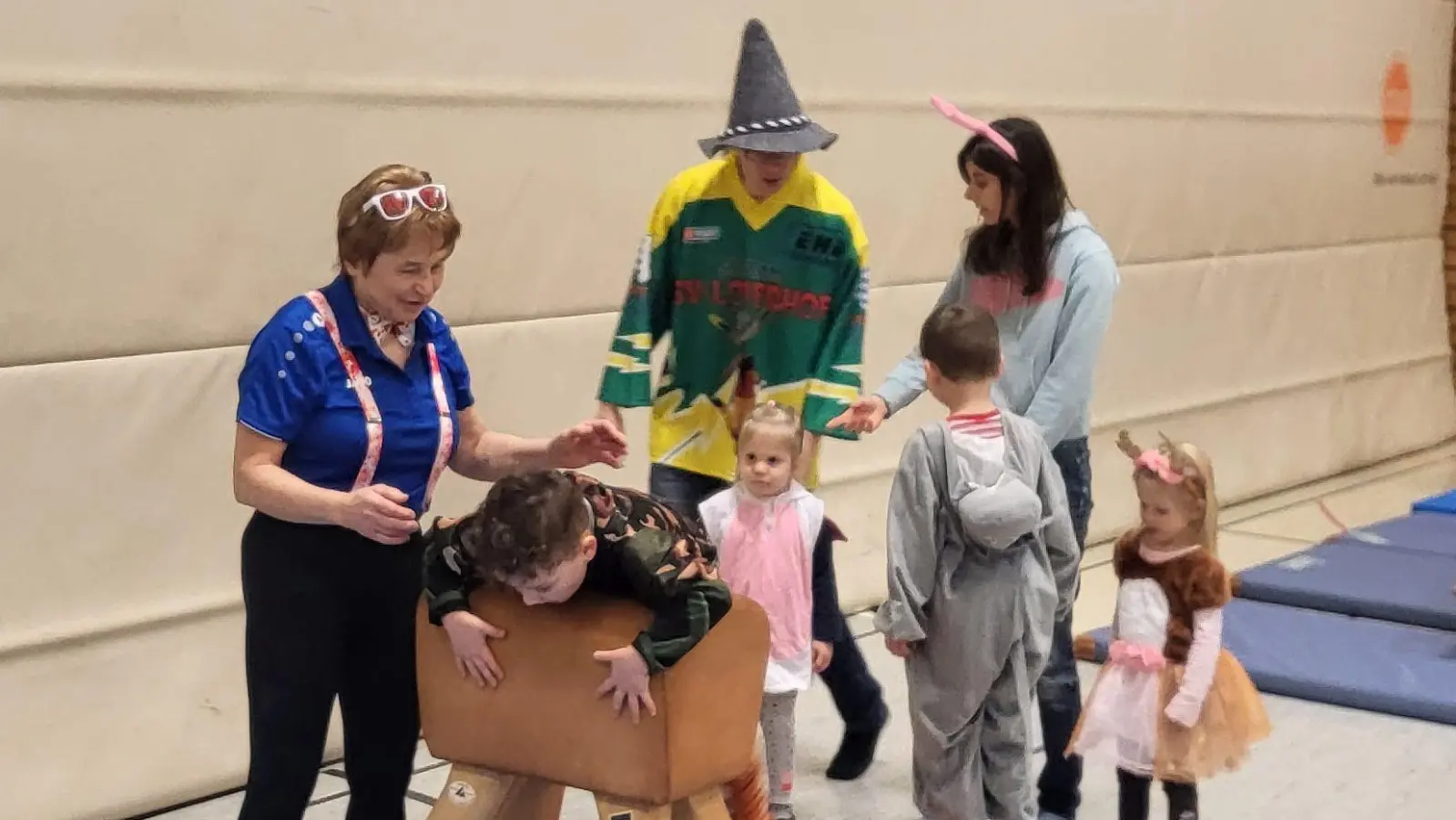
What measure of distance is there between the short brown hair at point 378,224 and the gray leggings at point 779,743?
1.21 meters

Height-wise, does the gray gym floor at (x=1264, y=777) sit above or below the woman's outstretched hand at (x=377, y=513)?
below

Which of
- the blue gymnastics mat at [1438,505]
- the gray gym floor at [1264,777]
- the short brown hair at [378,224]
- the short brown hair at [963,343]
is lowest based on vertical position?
the blue gymnastics mat at [1438,505]

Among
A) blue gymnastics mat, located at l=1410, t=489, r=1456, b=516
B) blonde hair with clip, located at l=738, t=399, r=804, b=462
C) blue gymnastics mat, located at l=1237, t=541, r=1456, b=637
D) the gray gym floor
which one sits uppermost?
blonde hair with clip, located at l=738, t=399, r=804, b=462

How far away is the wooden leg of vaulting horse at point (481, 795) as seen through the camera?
268 cm

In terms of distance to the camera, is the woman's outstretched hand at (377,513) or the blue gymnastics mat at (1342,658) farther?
the blue gymnastics mat at (1342,658)

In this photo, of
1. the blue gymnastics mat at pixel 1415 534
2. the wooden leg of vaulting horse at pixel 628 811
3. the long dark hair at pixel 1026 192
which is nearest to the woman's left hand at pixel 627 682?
the wooden leg of vaulting horse at pixel 628 811

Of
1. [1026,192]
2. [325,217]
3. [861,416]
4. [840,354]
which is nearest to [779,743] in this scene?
[861,416]

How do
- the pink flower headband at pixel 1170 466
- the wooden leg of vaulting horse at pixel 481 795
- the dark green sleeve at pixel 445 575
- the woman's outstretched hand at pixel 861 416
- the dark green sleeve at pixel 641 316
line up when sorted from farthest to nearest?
the dark green sleeve at pixel 641 316 < the woman's outstretched hand at pixel 861 416 < the pink flower headband at pixel 1170 466 < the wooden leg of vaulting horse at pixel 481 795 < the dark green sleeve at pixel 445 575

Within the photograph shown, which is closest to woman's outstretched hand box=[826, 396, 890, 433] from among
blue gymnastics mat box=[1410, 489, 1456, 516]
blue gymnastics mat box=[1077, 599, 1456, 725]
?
blue gymnastics mat box=[1077, 599, 1456, 725]

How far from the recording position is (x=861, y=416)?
3.30 meters

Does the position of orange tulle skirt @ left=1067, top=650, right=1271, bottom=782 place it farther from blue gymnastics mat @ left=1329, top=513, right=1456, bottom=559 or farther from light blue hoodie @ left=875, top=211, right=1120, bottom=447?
blue gymnastics mat @ left=1329, top=513, right=1456, bottom=559

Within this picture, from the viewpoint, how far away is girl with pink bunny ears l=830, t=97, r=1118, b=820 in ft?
11.0

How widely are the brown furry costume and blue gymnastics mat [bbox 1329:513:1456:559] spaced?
3.18 m

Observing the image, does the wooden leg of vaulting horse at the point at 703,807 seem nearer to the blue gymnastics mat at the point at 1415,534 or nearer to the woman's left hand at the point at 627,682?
the woman's left hand at the point at 627,682
